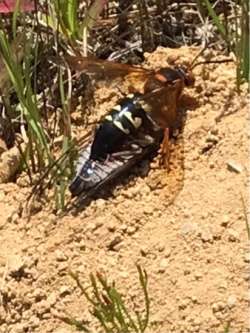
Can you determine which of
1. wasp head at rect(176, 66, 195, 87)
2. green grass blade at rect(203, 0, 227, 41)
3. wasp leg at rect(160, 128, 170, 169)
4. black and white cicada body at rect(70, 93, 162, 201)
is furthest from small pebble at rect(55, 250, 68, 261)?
green grass blade at rect(203, 0, 227, 41)

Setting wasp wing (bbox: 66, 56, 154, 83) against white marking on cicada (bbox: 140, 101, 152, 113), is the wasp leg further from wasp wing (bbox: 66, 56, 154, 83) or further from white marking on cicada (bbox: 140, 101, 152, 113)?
wasp wing (bbox: 66, 56, 154, 83)

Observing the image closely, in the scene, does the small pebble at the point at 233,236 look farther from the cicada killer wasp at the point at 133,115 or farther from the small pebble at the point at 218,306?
the cicada killer wasp at the point at 133,115

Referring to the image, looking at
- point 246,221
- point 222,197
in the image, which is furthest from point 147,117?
point 246,221

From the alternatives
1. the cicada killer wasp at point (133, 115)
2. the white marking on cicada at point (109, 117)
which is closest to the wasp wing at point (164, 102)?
the cicada killer wasp at point (133, 115)

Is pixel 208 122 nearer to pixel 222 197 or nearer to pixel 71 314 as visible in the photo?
pixel 222 197

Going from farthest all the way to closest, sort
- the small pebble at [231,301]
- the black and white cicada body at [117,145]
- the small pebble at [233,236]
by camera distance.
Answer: the black and white cicada body at [117,145] → the small pebble at [233,236] → the small pebble at [231,301]

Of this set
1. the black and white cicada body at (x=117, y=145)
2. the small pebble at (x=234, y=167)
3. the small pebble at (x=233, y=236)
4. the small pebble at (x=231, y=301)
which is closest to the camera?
the small pebble at (x=231, y=301)
